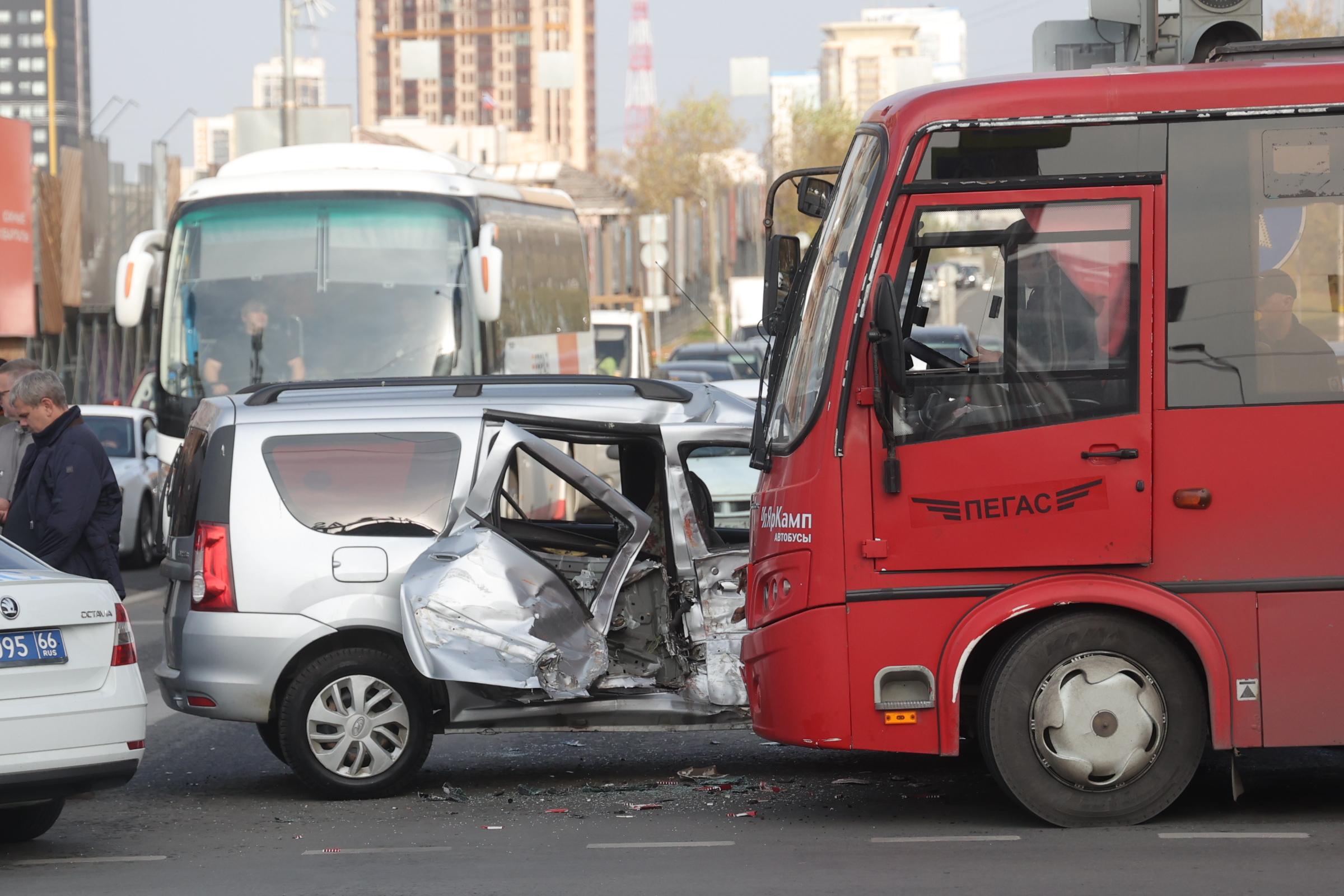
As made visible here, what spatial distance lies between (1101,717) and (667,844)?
1.73 meters

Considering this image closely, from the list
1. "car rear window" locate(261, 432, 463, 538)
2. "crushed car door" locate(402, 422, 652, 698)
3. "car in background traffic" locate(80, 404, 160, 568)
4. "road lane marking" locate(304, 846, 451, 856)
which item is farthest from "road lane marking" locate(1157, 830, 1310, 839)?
"car in background traffic" locate(80, 404, 160, 568)

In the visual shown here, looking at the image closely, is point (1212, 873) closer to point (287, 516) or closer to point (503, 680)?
point (503, 680)

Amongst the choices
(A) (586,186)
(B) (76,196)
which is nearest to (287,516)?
(B) (76,196)

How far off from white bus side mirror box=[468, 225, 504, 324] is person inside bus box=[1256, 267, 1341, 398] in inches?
365

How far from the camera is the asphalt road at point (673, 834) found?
6520 mm

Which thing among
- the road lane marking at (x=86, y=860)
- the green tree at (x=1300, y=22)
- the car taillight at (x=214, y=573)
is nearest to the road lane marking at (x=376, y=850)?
the road lane marking at (x=86, y=860)

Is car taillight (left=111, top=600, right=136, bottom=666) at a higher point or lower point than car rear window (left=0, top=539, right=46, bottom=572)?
lower

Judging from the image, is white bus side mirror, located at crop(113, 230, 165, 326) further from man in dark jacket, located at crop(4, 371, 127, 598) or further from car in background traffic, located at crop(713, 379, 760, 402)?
man in dark jacket, located at crop(4, 371, 127, 598)

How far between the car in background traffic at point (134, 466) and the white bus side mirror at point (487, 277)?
6.24 m

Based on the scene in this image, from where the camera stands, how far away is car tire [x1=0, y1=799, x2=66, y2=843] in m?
7.64

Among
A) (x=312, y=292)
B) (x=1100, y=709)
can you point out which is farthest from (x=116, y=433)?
(x=1100, y=709)

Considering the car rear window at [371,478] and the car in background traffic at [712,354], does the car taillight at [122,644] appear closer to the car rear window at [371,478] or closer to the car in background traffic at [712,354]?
the car rear window at [371,478]

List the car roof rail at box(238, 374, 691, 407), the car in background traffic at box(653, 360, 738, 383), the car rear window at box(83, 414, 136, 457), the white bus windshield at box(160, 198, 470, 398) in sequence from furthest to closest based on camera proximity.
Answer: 1. the car in background traffic at box(653, 360, 738, 383)
2. the car rear window at box(83, 414, 136, 457)
3. the white bus windshield at box(160, 198, 470, 398)
4. the car roof rail at box(238, 374, 691, 407)

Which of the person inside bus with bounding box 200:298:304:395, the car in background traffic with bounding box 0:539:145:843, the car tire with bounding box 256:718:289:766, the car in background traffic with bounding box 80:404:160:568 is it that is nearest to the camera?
the car in background traffic with bounding box 0:539:145:843
